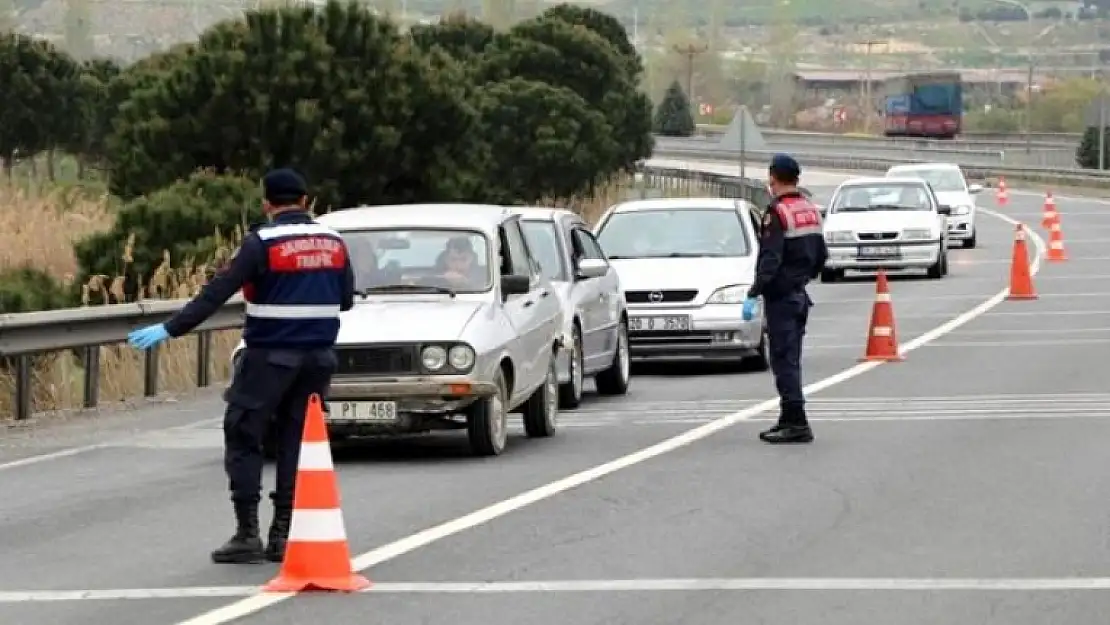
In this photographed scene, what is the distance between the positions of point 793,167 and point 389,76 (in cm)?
2010

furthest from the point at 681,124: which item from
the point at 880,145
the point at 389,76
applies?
the point at 389,76

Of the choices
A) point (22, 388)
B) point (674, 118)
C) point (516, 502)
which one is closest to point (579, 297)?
point (22, 388)

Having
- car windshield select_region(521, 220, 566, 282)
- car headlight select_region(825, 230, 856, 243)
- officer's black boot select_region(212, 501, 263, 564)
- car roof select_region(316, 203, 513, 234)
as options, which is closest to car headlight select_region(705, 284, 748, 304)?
car windshield select_region(521, 220, 566, 282)

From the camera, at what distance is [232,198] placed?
2866 cm

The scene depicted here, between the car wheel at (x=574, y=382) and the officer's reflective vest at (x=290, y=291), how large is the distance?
24.1 ft

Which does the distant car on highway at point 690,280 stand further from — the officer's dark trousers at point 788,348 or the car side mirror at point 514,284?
the car side mirror at point 514,284

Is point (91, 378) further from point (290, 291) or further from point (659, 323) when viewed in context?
point (290, 291)

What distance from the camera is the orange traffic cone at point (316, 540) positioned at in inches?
399

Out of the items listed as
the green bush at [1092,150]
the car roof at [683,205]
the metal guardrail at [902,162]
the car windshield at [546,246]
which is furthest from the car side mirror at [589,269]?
the green bush at [1092,150]

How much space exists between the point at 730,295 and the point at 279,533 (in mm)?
11352

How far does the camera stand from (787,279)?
16047mm

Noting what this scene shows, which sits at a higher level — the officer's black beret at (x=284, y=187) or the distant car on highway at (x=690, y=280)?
the officer's black beret at (x=284, y=187)

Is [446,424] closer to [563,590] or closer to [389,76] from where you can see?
[563,590]

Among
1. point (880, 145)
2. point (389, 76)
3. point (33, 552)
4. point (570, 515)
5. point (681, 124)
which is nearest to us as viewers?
point (33, 552)
